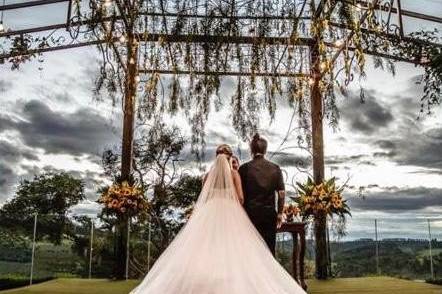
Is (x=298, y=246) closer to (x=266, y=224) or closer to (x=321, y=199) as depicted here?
(x=321, y=199)

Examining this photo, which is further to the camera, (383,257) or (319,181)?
(383,257)

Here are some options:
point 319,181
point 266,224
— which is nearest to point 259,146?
point 266,224

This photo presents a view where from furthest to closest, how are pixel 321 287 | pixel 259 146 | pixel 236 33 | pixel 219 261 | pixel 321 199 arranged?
pixel 321 199 < pixel 321 287 < pixel 259 146 < pixel 219 261 < pixel 236 33

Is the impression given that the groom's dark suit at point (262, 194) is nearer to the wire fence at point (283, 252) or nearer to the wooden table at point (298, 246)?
the wooden table at point (298, 246)

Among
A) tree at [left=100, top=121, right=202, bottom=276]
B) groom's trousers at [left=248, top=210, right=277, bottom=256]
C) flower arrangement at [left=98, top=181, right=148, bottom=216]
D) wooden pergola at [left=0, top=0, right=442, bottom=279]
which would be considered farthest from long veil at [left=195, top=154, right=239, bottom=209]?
tree at [left=100, top=121, right=202, bottom=276]

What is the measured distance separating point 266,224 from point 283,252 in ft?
9.97

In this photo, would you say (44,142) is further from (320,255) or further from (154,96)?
(154,96)

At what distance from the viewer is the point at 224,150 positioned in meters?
4.44

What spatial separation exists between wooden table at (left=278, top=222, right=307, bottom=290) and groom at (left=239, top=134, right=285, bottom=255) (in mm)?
1240

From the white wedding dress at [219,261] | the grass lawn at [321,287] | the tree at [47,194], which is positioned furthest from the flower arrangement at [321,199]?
the tree at [47,194]

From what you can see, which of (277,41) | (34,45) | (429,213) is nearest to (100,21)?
(277,41)

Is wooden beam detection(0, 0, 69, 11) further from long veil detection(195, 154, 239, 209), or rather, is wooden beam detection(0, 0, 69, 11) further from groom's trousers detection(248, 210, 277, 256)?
groom's trousers detection(248, 210, 277, 256)

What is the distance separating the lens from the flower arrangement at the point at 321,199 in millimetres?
6656

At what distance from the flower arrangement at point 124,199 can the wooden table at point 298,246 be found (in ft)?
7.08
